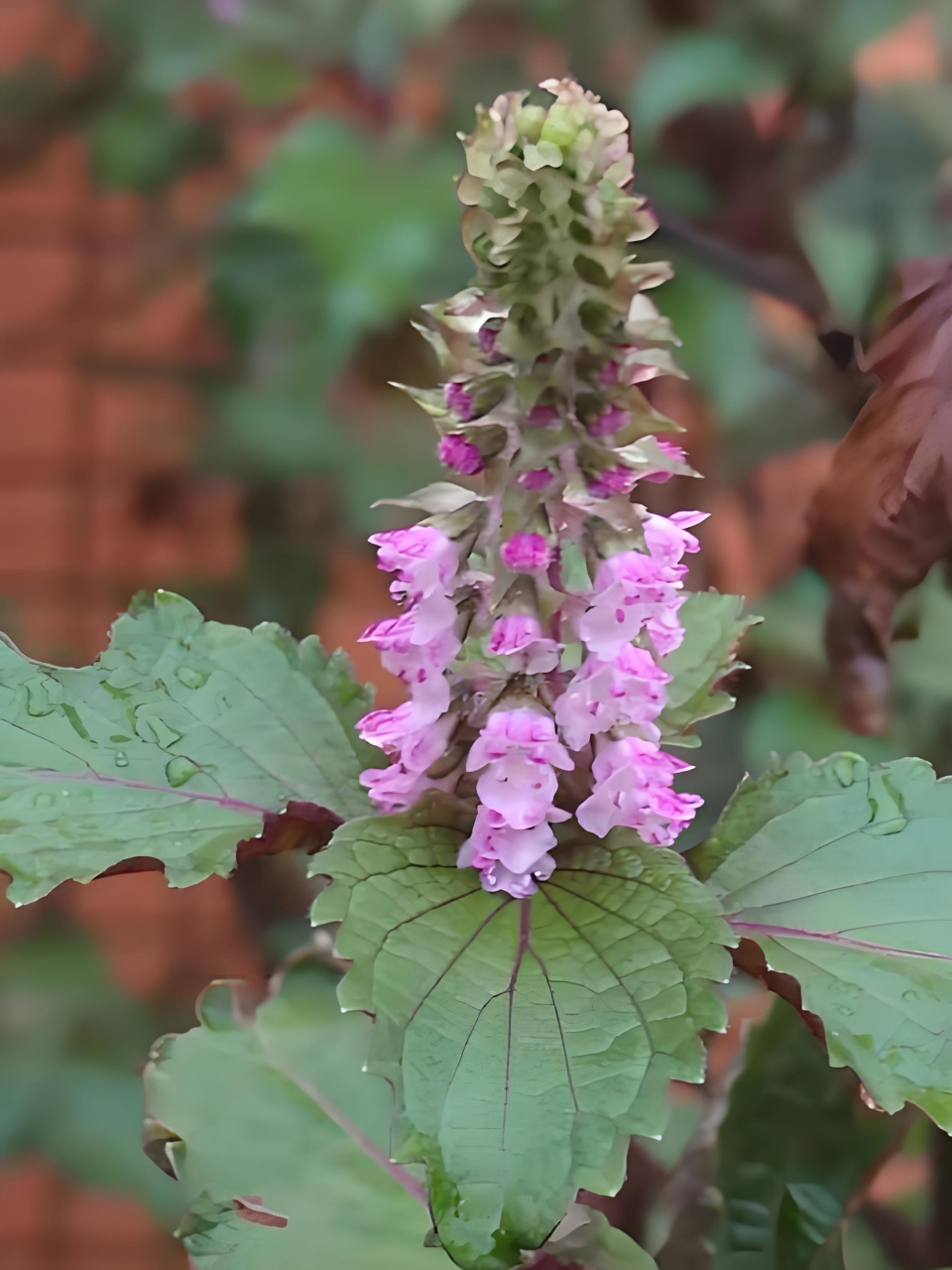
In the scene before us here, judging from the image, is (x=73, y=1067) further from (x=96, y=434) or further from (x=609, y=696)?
(x=609, y=696)

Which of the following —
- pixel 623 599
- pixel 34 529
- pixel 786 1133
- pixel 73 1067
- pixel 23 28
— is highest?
pixel 23 28

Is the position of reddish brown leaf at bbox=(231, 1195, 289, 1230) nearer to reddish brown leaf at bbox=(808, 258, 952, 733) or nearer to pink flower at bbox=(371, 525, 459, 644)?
pink flower at bbox=(371, 525, 459, 644)

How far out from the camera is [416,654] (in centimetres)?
32

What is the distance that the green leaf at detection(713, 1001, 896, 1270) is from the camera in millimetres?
517

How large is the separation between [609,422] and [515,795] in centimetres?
11

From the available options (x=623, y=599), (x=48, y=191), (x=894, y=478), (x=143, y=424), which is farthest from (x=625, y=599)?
(x=48, y=191)

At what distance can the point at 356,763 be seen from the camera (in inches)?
14.6

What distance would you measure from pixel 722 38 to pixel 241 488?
18.6 inches

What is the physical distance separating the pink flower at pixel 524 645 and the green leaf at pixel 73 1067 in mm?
675

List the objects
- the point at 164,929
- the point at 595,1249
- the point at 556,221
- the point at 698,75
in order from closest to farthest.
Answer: the point at 556,221
the point at 595,1249
the point at 698,75
the point at 164,929

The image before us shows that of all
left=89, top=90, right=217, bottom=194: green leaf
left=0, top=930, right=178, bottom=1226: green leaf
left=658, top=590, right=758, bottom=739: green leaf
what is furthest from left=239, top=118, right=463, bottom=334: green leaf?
left=0, top=930, right=178, bottom=1226: green leaf

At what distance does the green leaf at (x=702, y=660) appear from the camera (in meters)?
0.38

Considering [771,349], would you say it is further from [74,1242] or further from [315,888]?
[74,1242]

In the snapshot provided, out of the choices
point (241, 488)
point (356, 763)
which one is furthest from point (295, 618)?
point (356, 763)
